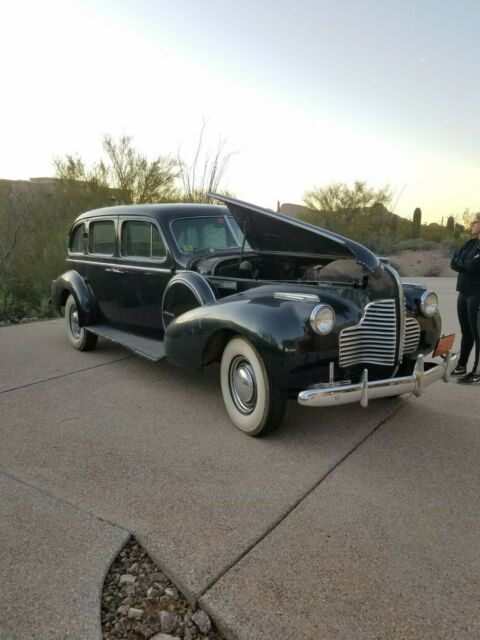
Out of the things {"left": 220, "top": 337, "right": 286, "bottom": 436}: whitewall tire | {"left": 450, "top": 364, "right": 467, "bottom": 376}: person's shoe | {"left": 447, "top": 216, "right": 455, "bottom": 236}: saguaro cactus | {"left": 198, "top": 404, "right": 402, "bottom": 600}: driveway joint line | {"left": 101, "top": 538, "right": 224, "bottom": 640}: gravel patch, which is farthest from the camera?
{"left": 447, "top": 216, "right": 455, "bottom": 236}: saguaro cactus

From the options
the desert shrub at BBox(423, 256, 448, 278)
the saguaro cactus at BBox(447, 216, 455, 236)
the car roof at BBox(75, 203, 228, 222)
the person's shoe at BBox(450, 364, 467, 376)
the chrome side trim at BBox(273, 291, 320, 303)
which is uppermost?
the saguaro cactus at BBox(447, 216, 455, 236)

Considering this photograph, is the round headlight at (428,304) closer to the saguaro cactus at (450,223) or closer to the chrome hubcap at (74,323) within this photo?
the chrome hubcap at (74,323)

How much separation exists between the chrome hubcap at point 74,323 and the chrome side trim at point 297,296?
3555 millimetres

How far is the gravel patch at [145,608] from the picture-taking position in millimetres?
1864

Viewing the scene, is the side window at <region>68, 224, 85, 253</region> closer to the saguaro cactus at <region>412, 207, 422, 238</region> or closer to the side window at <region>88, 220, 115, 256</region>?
the side window at <region>88, 220, 115, 256</region>

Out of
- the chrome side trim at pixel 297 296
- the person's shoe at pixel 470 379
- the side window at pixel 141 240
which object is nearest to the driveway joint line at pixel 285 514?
the chrome side trim at pixel 297 296

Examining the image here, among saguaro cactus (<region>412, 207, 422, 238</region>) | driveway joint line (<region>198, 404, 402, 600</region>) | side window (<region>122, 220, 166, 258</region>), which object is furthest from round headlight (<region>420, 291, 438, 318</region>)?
saguaro cactus (<region>412, 207, 422, 238</region>)

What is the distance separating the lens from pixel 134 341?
4.97m

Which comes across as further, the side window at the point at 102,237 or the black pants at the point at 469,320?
the side window at the point at 102,237

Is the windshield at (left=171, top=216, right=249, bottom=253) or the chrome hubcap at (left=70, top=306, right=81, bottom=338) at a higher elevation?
the windshield at (left=171, top=216, right=249, bottom=253)

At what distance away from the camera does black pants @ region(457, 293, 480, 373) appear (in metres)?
4.67

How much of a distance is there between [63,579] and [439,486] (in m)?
2.10

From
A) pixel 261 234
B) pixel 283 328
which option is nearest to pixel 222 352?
pixel 283 328

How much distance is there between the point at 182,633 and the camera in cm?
187
